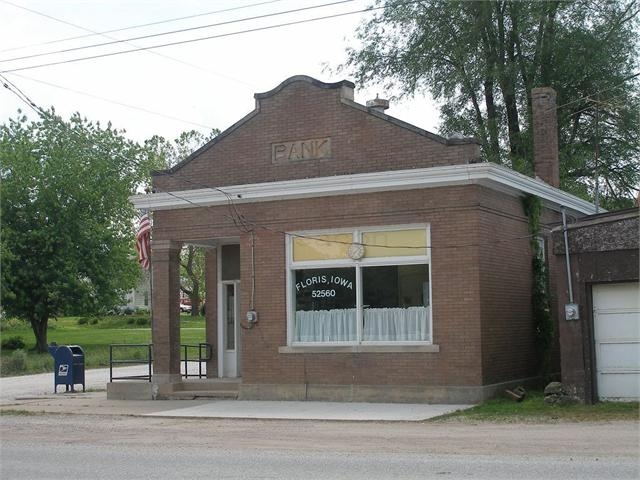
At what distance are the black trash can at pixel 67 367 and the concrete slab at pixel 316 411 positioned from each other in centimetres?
661

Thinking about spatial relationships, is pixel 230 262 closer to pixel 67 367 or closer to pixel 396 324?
pixel 396 324

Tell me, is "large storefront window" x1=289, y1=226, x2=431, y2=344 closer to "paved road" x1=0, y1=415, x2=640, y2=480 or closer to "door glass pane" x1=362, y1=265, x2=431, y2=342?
"door glass pane" x1=362, y1=265, x2=431, y2=342

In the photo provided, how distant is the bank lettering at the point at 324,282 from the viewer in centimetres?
1905

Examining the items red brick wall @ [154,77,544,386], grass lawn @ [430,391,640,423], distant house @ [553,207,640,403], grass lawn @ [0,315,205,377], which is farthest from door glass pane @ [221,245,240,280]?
grass lawn @ [0,315,205,377]

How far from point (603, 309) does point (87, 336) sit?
50651 mm

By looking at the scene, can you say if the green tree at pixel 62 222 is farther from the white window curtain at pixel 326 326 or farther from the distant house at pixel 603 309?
the distant house at pixel 603 309

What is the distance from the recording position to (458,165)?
17.6 metres

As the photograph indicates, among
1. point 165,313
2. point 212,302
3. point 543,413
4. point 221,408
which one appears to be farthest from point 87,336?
point 543,413

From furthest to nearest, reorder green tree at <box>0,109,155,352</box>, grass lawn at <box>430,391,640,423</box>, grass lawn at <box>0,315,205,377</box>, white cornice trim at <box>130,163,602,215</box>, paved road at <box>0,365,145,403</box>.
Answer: green tree at <box>0,109,155,352</box> → grass lawn at <box>0,315,205,377</box> → paved road at <box>0,365,145,403</box> → white cornice trim at <box>130,163,602,215</box> → grass lawn at <box>430,391,640,423</box>

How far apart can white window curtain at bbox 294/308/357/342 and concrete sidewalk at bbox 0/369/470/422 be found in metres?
1.37

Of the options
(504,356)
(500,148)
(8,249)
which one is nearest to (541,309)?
(504,356)

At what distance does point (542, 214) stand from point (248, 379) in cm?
775

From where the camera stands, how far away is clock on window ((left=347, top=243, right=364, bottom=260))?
1872cm

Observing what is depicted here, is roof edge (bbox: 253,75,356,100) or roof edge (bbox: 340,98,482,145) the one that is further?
roof edge (bbox: 253,75,356,100)
